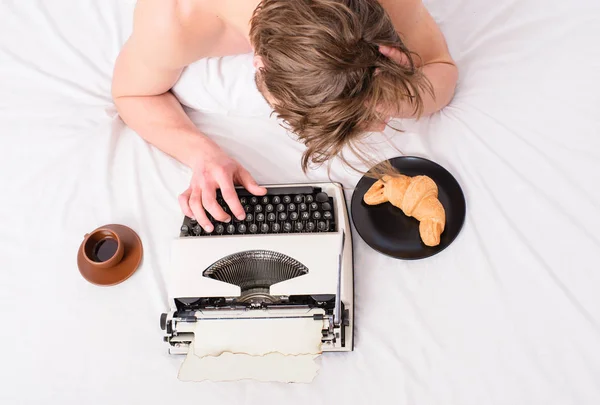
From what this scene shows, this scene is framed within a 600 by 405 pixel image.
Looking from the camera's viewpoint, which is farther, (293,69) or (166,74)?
(166,74)

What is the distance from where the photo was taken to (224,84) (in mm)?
1069

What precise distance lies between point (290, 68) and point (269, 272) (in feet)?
1.27

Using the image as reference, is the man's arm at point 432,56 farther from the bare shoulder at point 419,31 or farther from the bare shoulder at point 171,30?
the bare shoulder at point 171,30

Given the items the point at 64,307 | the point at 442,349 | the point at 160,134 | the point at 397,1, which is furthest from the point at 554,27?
the point at 64,307

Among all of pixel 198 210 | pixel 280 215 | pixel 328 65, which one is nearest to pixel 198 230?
pixel 198 210

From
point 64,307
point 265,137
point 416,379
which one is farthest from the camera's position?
point 265,137

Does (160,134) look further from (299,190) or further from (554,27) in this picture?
(554,27)

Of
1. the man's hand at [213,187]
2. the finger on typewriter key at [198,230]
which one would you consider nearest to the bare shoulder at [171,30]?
the man's hand at [213,187]

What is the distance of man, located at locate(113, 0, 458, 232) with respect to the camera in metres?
0.63

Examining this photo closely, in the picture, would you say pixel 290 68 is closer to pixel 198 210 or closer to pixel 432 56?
pixel 198 210

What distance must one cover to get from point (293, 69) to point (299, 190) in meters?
0.34

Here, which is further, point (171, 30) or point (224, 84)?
point (224, 84)

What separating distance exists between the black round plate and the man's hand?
195 millimetres

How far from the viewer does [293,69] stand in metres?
0.65
